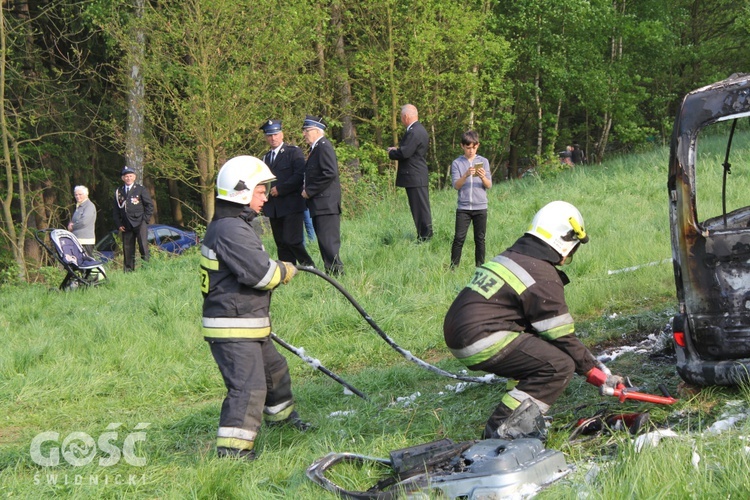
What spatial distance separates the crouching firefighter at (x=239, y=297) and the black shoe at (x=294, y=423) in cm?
46

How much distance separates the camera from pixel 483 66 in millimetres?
23016

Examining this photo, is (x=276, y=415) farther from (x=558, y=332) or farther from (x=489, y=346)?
(x=558, y=332)

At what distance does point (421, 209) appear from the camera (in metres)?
10.7

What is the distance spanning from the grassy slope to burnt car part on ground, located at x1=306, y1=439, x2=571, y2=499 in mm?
127

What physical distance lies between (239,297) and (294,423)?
110cm

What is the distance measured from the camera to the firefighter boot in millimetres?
4355

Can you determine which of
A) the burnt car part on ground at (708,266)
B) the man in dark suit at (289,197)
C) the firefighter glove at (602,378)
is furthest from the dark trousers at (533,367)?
the man in dark suit at (289,197)

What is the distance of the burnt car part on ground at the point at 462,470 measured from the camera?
11.8 ft

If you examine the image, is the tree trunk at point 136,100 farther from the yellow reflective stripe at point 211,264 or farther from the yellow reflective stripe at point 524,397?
the yellow reflective stripe at point 524,397

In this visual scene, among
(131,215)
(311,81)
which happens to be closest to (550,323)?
(131,215)

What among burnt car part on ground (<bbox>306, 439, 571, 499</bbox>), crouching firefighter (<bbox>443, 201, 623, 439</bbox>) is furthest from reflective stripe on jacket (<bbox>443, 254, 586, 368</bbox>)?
burnt car part on ground (<bbox>306, 439, 571, 499</bbox>)

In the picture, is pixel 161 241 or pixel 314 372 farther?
pixel 161 241

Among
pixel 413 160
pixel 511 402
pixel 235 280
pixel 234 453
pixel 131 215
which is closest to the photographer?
pixel 511 402

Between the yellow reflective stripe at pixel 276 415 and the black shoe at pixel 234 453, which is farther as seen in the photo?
the yellow reflective stripe at pixel 276 415
